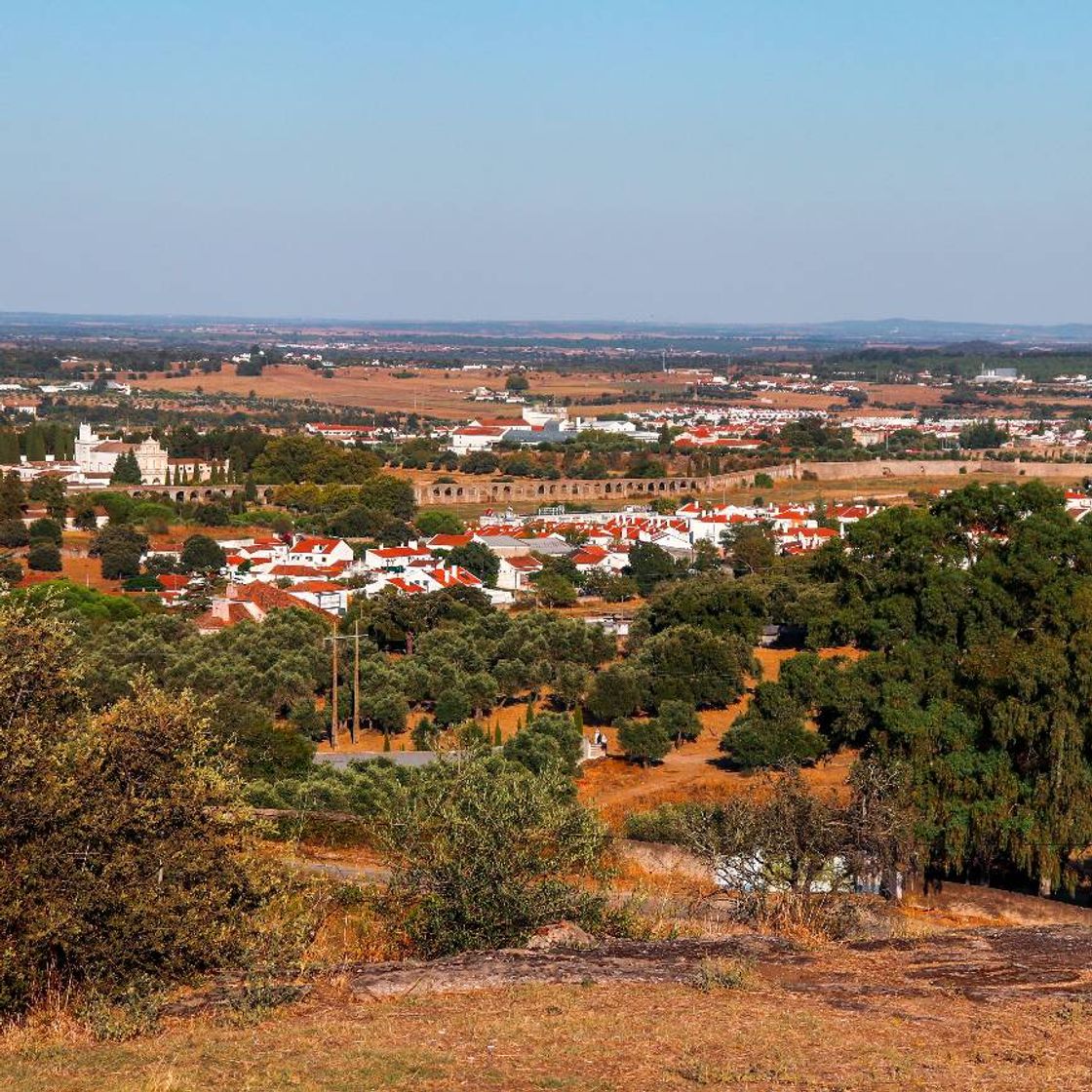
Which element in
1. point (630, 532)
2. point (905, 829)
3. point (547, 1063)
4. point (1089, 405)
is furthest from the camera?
point (1089, 405)

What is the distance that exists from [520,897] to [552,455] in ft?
285

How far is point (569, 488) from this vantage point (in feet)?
285

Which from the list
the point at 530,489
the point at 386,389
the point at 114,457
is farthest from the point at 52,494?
the point at 386,389

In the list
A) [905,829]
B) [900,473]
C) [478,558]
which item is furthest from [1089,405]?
[905,829]

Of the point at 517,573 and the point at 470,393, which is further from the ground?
the point at 470,393

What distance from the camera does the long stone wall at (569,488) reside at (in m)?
81.6

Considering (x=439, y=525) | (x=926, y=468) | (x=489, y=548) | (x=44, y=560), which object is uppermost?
(x=489, y=548)

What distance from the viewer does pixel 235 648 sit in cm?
3469

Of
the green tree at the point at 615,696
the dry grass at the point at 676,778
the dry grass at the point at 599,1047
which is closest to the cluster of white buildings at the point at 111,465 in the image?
the green tree at the point at 615,696

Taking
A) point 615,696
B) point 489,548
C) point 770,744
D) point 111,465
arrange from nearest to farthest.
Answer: point 770,744, point 615,696, point 489,548, point 111,465

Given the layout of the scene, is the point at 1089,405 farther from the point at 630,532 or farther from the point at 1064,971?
the point at 1064,971

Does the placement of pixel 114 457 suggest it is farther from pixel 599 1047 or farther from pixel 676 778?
pixel 599 1047

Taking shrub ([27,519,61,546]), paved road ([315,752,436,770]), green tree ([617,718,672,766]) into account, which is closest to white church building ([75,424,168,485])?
shrub ([27,519,61,546])

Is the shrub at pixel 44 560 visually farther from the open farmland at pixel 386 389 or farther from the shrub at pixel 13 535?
the open farmland at pixel 386 389
